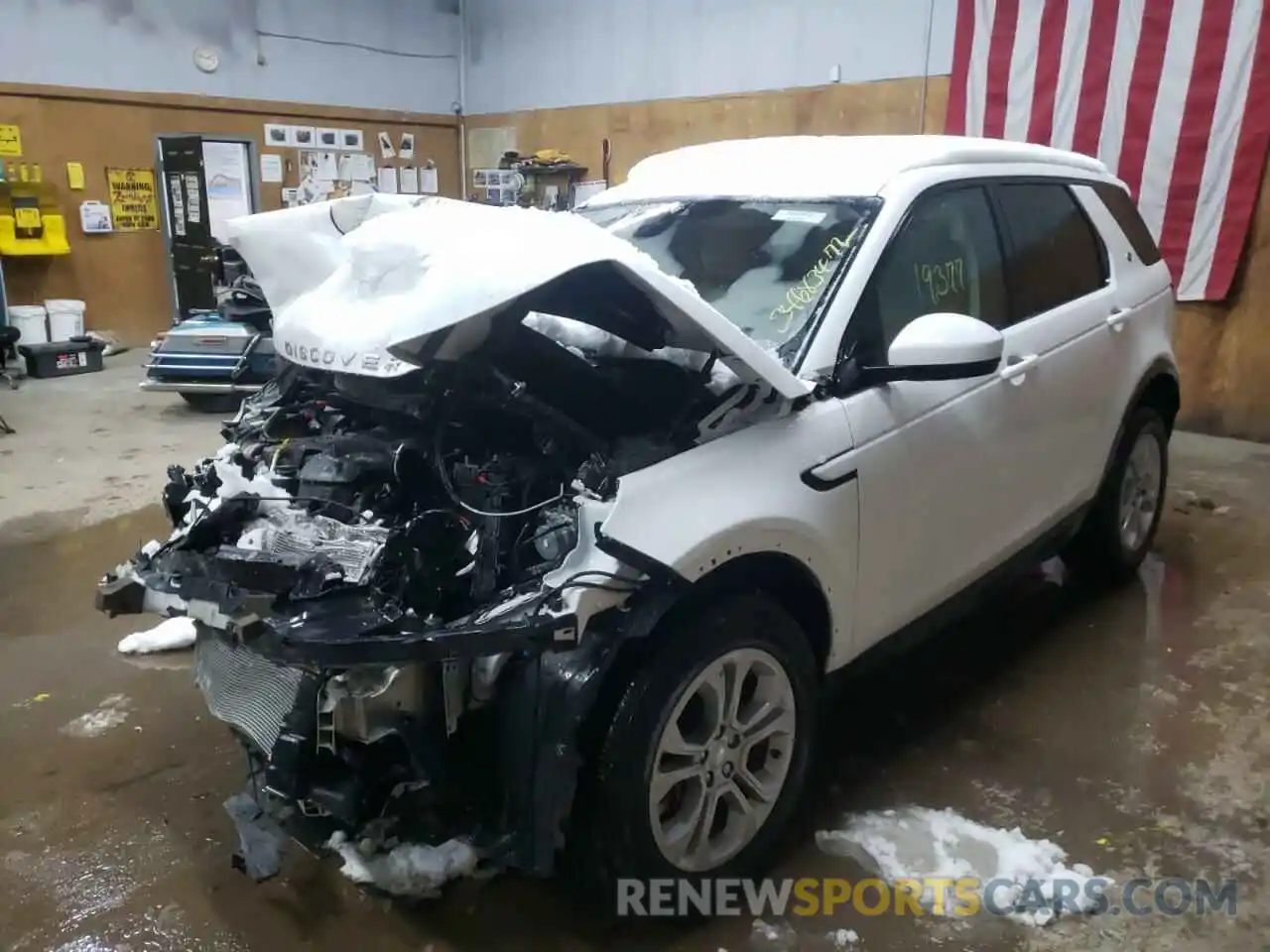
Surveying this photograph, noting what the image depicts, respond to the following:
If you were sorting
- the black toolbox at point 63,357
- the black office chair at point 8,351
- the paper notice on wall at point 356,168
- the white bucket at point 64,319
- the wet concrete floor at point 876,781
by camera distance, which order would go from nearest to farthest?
the wet concrete floor at point 876,781
the black office chair at point 8,351
the black toolbox at point 63,357
the white bucket at point 64,319
the paper notice on wall at point 356,168

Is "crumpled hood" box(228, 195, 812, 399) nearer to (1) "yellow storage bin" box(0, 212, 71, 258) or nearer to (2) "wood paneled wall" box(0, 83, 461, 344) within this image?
(1) "yellow storage bin" box(0, 212, 71, 258)

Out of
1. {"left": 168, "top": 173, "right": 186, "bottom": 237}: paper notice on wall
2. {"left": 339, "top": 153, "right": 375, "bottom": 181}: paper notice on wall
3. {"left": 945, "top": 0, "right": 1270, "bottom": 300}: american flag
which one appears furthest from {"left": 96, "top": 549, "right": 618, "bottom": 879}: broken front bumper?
{"left": 339, "top": 153, "right": 375, "bottom": 181}: paper notice on wall

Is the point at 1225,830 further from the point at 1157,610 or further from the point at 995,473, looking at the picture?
the point at 1157,610

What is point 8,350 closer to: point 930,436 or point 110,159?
point 110,159

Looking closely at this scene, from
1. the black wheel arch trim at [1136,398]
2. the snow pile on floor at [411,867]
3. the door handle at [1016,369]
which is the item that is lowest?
the snow pile on floor at [411,867]

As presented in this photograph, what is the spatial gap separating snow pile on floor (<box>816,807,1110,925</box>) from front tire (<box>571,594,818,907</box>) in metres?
0.25

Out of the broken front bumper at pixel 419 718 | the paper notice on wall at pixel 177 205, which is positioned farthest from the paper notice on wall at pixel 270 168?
the broken front bumper at pixel 419 718

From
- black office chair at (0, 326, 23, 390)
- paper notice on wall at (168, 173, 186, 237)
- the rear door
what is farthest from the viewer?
paper notice on wall at (168, 173, 186, 237)

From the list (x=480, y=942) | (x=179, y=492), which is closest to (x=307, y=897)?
(x=480, y=942)

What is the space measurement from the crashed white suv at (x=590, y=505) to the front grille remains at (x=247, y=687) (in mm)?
10

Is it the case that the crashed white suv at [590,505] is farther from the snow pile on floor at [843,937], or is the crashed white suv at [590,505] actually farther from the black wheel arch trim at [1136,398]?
the black wheel arch trim at [1136,398]

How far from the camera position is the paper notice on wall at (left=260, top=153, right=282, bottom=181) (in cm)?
1109

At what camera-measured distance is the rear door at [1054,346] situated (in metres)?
2.96

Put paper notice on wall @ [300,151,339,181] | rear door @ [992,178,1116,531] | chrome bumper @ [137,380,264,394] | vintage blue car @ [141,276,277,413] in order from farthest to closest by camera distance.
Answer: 1. paper notice on wall @ [300,151,339,181]
2. chrome bumper @ [137,380,264,394]
3. vintage blue car @ [141,276,277,413]
4. rear door @ [992,178,1116,531]
